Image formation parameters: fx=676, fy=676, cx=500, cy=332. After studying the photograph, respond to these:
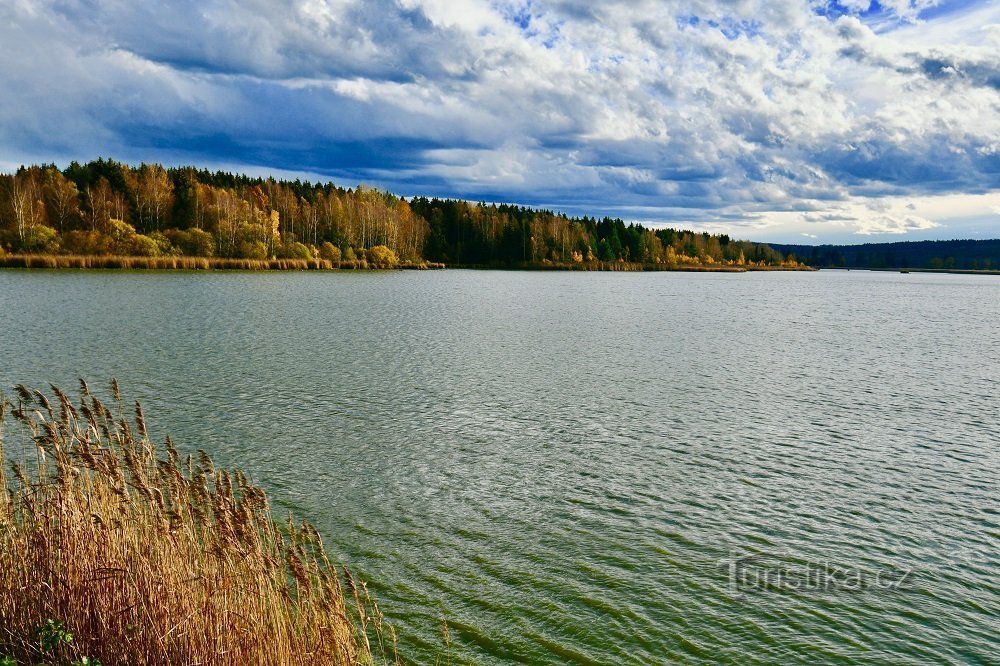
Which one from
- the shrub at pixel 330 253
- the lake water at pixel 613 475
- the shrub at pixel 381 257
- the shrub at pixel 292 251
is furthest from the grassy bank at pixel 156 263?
the lake water at pixel 613 475

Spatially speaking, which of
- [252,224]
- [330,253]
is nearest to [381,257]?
[330,253]

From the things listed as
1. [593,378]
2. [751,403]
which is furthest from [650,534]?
A: [593,378]

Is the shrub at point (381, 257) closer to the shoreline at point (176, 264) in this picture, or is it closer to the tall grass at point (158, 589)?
the shoreline at point (176, 264)

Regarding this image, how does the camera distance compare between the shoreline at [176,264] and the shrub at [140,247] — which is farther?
the shrub at [140,247]

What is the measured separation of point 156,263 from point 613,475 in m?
86.9

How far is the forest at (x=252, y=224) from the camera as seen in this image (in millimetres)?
92500

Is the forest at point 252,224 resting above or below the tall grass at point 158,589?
above

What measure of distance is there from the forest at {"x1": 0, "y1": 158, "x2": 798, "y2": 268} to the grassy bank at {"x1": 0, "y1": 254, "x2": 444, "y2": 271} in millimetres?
2027

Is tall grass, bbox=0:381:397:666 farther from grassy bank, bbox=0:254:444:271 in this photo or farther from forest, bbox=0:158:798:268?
forest, bbox=0:158:798:268

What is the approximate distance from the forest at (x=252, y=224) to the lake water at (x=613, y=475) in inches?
2566

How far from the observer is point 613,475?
1343 cm

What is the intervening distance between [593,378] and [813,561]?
14.0 meters

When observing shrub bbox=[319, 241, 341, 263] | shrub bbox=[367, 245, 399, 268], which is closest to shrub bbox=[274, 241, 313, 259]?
shrub bbox=[319, 241, 341, 263]

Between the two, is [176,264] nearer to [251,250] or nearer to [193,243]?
[193,243]
